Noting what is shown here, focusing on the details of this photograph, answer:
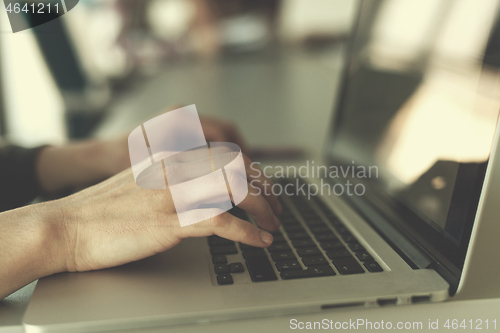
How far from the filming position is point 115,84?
189cm

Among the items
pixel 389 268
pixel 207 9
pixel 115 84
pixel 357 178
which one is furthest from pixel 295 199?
pixel 207 9

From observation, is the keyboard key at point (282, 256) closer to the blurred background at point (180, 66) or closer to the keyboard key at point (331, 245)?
the keyboard key at point (331, 245)

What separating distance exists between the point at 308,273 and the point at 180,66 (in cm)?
210

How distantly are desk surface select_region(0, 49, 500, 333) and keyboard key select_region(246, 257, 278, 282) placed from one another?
0.04 meters

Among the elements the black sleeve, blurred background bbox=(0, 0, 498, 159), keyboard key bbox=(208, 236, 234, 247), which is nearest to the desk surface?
blurred background bbox=(0, 0, 498, 159)

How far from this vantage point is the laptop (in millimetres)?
277

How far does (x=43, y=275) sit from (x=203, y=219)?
0.14 meters

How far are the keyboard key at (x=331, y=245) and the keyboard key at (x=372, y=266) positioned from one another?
4cm

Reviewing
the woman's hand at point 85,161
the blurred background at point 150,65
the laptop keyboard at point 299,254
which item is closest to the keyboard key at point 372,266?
the laptop keyboard at point 299,254

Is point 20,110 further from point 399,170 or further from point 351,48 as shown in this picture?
point 399,170

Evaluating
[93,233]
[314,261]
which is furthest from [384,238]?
[93,233]

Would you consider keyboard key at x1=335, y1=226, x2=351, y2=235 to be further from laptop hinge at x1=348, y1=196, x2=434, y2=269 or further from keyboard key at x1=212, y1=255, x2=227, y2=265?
keyboard key at x1=212, y1=255, x2=227, y2=265

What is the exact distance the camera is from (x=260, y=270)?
323mm

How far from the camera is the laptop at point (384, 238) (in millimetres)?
277
